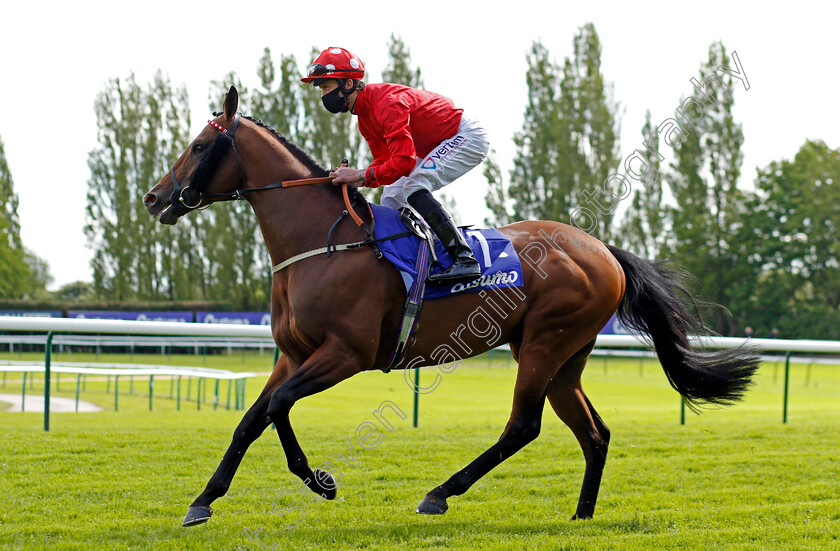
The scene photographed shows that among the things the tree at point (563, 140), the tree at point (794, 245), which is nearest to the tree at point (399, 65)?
the tree at point (563, 140)

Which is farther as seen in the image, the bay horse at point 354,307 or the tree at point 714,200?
the tree at point 714,200

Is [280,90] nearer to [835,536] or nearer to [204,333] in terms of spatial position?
[204,333]

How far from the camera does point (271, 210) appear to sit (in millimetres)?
3727

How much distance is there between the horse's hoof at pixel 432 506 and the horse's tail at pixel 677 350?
158 centimetres

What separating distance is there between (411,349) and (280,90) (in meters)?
26.1

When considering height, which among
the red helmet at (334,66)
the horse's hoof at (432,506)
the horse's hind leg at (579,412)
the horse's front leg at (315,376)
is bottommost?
the horse's hoof at (432,506)

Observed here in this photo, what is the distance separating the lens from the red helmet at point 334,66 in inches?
145

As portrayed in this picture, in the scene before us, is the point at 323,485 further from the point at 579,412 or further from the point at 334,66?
the point at 334,66

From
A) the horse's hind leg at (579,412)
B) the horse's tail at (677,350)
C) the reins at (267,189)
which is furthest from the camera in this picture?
the horse's tail at (677,350)

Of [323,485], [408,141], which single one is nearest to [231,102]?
[408,141]

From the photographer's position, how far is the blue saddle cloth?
11.8 ft

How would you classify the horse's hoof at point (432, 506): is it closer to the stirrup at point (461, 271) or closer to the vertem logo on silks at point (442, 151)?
the stirrup at point (461, 271)

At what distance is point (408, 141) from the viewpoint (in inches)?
141

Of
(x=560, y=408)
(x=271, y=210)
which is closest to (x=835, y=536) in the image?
(x=560, y=408)
